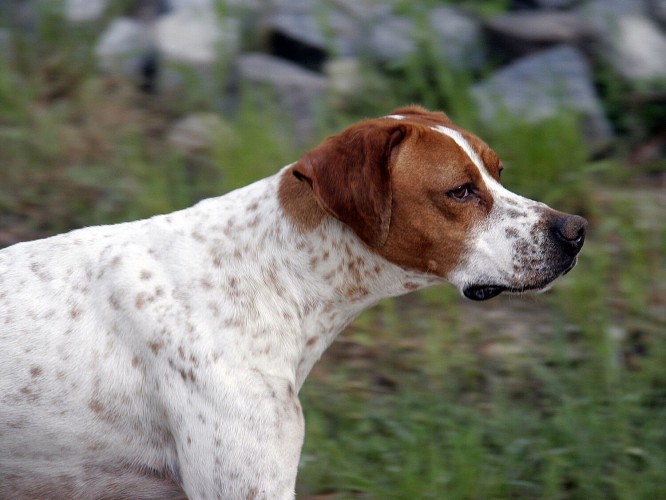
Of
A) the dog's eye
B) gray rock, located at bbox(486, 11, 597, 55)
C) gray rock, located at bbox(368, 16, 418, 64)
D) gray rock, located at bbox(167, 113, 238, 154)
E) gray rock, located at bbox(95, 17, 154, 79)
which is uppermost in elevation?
the dog's eye

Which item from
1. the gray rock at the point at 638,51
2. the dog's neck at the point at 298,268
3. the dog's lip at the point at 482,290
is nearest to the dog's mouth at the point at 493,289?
the dog's lip at the point at 482,290

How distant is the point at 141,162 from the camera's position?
21.2 feet

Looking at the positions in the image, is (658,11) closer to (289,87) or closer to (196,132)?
(289,87)

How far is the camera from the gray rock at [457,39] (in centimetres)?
744

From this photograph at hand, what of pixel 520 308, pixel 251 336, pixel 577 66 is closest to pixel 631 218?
pixel 520 308

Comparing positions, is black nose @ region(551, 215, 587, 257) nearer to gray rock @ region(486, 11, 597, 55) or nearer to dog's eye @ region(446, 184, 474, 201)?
dog's eye @ region(446, 184, 474, 201)

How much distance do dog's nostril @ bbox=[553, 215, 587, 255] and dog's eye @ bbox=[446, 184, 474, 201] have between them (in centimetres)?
31

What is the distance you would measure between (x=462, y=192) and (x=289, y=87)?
157 inches

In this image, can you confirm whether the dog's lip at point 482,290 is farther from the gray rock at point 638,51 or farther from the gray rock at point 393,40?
the gray rock at point 638,51

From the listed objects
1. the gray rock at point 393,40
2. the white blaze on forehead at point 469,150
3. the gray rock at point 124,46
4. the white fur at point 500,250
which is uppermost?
the white blaze on forehead at point 469,150

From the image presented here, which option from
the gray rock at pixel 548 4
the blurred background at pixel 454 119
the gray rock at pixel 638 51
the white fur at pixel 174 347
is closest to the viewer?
the white fur at pixel 174 347

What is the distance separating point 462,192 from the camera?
11.0 feet

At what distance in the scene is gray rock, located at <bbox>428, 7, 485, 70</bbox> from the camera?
24.4ft

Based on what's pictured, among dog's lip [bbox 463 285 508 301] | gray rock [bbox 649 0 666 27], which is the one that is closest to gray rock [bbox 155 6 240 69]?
gray rock [bbox 649 0 666 27]
